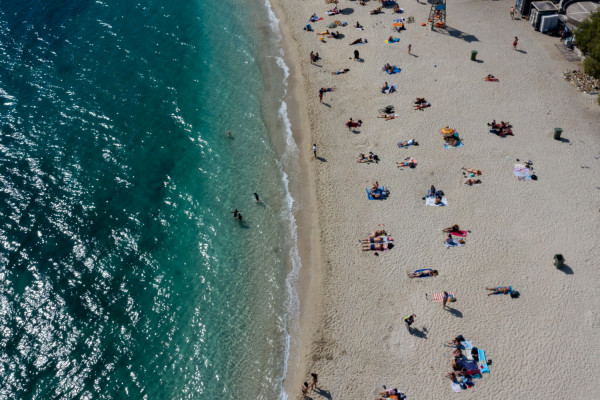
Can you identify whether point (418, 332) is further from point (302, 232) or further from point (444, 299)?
point (302, 232)

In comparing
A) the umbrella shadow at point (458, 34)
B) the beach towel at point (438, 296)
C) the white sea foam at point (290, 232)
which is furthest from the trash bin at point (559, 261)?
the umbrella shadow at point (458, 34)

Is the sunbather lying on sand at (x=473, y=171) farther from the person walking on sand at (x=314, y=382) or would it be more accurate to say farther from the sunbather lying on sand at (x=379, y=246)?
the person walking on sand at (x=314, y=382)

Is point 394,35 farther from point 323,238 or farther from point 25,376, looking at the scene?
point 25,376

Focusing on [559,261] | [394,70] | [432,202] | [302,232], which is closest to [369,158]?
[432,202]

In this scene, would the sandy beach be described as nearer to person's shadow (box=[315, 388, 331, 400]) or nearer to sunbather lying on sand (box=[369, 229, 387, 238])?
person's shadow (box=[315, 388, 331, 400])

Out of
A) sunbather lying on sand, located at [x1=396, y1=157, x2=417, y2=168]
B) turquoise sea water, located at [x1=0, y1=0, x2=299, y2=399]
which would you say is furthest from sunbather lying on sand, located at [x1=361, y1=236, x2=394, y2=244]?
sunbather lying on sand, located at [x1=396, y1=157, x2=417, y2=168]

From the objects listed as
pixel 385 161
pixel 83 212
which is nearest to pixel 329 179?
pixel 385 161
